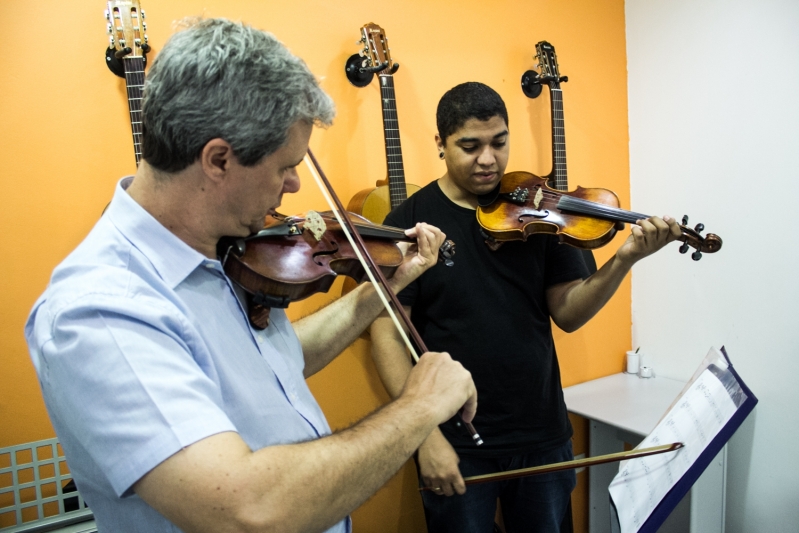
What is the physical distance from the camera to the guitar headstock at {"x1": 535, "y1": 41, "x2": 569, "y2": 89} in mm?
2250

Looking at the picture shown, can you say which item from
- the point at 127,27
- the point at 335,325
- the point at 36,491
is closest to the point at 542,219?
the point at 335,325

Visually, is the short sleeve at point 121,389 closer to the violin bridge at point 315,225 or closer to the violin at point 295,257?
the violin at point 295,257

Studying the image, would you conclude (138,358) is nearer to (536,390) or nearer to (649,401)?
(536,390)

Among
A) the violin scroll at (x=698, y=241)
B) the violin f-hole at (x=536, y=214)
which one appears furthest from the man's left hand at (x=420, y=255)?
the violin scroll at (x=698, y=241)

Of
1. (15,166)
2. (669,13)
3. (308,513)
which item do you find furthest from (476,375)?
(669,13)

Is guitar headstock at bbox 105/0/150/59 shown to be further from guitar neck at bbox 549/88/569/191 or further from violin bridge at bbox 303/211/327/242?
guitar neck at bbox 549/88/569/191

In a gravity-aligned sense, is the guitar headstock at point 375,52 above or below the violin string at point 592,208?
above

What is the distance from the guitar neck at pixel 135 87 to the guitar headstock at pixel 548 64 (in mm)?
1503

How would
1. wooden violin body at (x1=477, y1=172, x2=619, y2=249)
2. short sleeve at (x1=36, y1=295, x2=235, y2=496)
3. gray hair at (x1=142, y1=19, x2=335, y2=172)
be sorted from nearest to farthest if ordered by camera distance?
short sleeve at (x1=36, y1=295, x2=235, y2=496), gray hair at (x1=142, y1=19, x2=335, y2=172), wooden violin body at (x1=477, y1=172, x2=619, y2=249)

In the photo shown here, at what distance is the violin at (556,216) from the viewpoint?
1551mm

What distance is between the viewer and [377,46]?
188cm

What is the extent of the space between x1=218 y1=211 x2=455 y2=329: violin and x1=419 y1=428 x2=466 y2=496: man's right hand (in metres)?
0.45

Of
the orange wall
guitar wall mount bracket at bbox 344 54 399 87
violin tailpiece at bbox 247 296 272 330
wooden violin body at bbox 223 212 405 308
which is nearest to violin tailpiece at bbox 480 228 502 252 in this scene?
wooden violin body at bbox 223 212 405 308

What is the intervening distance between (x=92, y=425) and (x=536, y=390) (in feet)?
4.06
